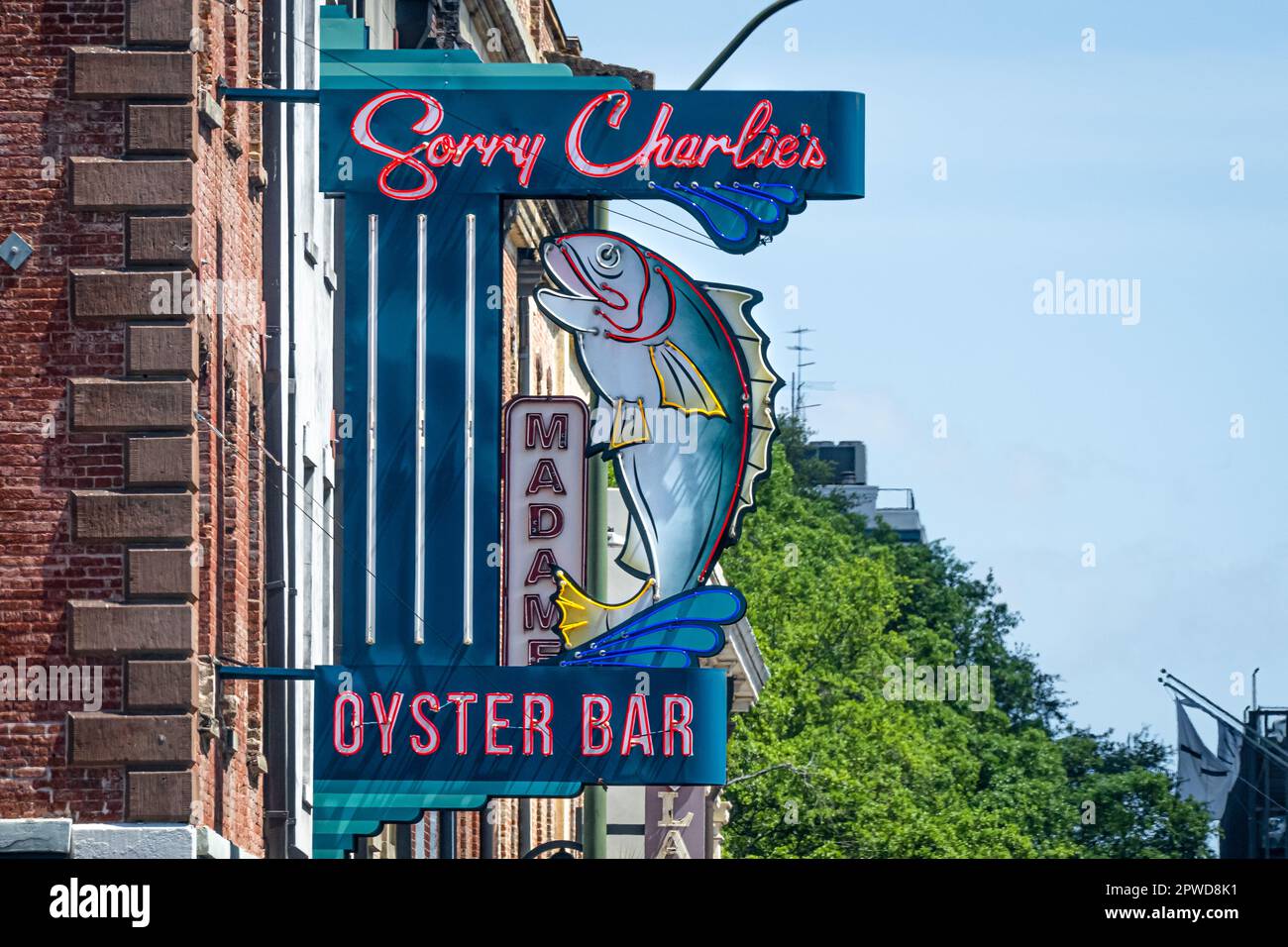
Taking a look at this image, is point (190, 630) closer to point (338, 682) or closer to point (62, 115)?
point (338, 682)

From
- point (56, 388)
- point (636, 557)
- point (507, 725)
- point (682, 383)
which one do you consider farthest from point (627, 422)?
point (56, 388)

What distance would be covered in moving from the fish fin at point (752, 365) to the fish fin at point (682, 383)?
33 centimetres

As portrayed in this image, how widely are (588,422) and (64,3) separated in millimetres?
5503

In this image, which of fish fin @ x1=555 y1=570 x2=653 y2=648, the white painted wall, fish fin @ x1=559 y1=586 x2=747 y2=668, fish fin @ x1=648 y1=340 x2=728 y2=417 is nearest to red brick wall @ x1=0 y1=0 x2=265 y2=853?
fish fin @ x1=555 y1=570 x2=653 y2=648

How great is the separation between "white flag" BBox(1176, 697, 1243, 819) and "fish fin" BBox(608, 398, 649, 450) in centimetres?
2283

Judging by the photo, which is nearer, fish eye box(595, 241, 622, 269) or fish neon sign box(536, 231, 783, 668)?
fish neon sign box(536, 231, 783, 668)

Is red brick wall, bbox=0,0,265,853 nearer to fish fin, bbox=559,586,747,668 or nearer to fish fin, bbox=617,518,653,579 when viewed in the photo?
fish fin, bbox=559,586,747,668

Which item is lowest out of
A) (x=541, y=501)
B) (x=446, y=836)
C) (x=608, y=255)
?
(x=446, y=836)

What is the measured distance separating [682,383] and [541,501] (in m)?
1.56

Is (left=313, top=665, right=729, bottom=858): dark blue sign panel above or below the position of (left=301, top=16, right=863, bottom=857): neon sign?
below

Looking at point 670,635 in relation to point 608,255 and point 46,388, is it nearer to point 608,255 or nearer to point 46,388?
point 608,255

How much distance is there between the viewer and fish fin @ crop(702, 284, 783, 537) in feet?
80.6

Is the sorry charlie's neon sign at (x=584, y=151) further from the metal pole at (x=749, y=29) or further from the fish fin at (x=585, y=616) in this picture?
the fish fin at (x=585, y=616)

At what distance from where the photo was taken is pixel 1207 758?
199 feet
